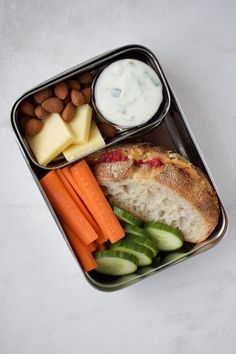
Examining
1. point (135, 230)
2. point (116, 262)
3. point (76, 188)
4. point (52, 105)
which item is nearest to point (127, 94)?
point (52, 105)

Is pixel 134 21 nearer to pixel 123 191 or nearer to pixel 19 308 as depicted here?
pixel 123 191

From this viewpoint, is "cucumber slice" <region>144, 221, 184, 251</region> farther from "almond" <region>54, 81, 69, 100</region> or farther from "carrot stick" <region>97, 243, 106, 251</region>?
"almond" <region>54, 81, 69, 100</region>

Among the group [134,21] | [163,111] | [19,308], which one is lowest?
[19,308]

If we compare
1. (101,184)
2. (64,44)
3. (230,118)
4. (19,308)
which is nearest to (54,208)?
(101,184)

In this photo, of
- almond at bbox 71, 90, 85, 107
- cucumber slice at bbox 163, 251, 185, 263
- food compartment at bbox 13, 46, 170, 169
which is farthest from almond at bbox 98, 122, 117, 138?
cucumber slice at bbox 163, 251, 185, 263

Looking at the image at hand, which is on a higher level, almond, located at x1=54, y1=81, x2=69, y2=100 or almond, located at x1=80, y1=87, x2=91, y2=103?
almond, located at x1=54, y1=81, x2=69, y2=100

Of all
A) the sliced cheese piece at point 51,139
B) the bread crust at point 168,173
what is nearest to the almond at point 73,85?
the sliced cheese piece at point 51,139
